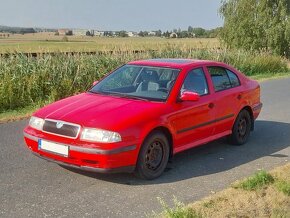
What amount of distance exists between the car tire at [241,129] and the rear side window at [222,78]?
554 millimetres

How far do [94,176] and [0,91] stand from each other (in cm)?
604

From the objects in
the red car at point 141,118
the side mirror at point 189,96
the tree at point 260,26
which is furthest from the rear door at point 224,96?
the tree at point 260,26

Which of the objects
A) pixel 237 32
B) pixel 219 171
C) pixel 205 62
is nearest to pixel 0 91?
pixel 205 62

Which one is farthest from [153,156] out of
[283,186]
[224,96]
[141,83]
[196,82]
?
[224,96]

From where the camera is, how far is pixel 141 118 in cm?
529

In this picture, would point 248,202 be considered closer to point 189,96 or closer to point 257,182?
point 257,182

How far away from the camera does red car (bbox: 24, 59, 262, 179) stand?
16.6ft

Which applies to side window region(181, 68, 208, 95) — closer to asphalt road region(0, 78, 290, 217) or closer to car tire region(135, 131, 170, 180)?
car tire region(135, 131, 170, 180)

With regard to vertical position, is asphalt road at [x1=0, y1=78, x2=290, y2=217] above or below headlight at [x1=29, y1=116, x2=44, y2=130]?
below

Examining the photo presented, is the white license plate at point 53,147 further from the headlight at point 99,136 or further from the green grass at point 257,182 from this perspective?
the green grass at point 257,182

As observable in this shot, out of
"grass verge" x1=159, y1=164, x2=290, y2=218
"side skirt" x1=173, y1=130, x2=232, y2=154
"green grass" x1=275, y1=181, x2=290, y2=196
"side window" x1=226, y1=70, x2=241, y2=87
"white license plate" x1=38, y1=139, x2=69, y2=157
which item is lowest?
"grass verge" x1=159, y1=164, x2=290, y2=218

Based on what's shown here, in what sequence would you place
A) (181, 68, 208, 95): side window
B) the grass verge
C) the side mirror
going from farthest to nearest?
(181, 68, 208, 95): side window, the side mirror, the grass verge

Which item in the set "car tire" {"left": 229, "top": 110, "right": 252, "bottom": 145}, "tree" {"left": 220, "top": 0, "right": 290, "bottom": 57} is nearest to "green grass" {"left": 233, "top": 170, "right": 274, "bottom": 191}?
"car tire" {"left": 229, "top": 110, "right": 252, "bottom": 145}

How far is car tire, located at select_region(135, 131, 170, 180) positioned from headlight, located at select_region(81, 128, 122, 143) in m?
0.46
